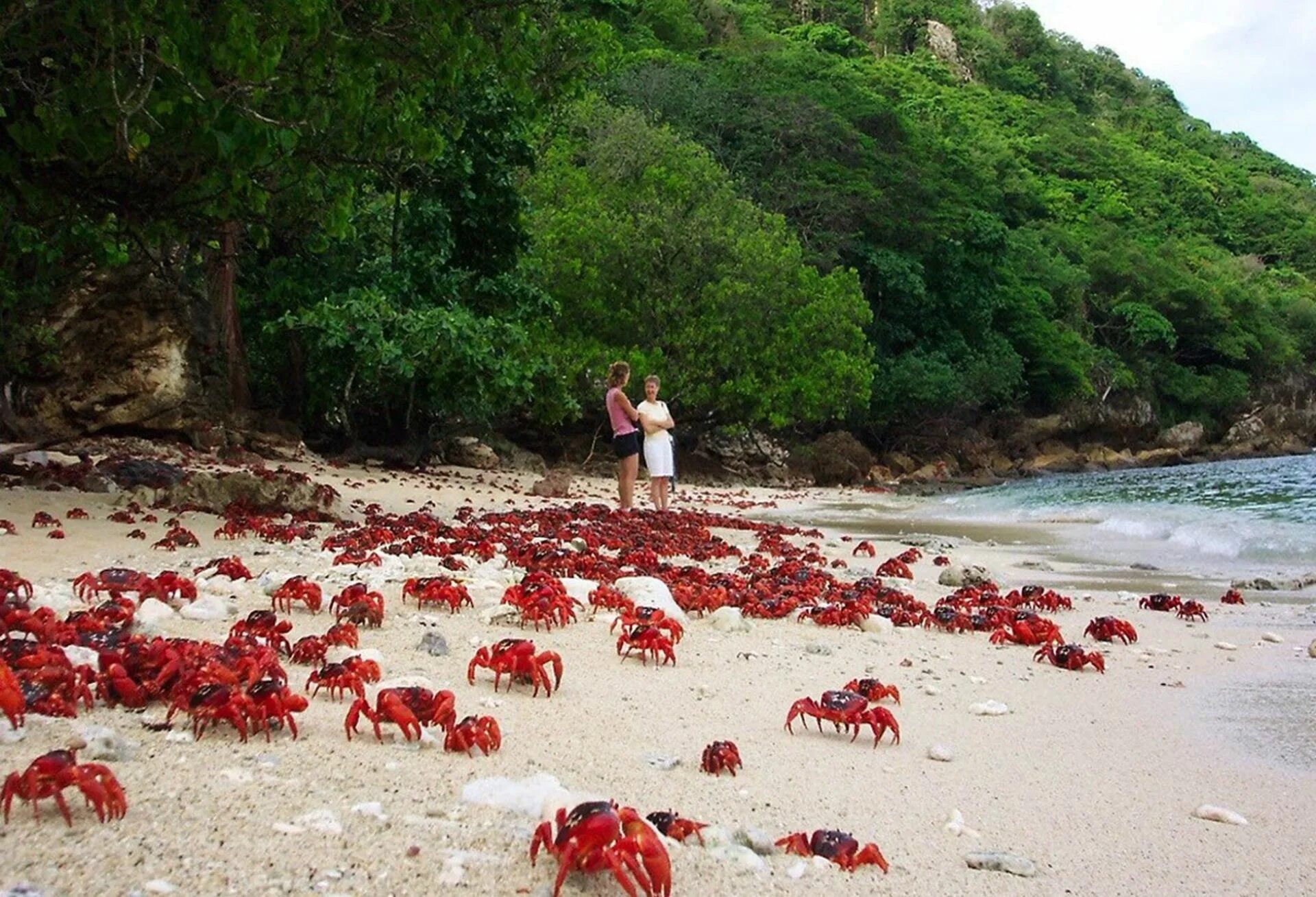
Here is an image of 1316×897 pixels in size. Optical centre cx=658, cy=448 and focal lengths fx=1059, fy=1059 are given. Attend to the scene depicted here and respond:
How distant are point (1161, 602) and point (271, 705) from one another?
22.7ft

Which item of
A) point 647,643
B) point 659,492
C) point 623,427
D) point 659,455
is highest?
point 623,427

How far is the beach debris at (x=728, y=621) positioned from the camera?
6155 mm

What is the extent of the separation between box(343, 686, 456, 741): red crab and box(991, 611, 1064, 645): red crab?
4164 mm

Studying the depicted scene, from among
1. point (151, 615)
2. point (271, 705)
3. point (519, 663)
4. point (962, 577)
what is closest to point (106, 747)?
point (271, 705)

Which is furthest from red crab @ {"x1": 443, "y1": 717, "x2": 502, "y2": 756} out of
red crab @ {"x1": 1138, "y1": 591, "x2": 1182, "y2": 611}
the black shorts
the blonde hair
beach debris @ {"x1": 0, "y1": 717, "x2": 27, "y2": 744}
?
the black shorts

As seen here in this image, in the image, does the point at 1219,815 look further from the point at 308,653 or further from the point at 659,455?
the point at 659,455

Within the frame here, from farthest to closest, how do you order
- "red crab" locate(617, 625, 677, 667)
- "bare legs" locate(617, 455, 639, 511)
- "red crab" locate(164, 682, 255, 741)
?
"bare legs" locate(617, 455, 639, 511), "red crab" locate(617, 625, 677, 667), "red crab" locate(164, 682, 255, 741)

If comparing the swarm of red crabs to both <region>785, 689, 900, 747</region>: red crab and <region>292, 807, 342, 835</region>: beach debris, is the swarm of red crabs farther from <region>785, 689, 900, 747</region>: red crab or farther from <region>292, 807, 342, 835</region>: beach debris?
<region>292, 807, 342, 835</region>: beach debris

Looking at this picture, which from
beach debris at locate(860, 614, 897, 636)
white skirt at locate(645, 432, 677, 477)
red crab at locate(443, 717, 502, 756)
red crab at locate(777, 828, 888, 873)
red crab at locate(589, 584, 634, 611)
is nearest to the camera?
red crab at locate(777, 828, 888, 873)

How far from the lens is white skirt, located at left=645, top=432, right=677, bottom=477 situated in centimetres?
1404

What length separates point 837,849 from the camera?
2.72 m

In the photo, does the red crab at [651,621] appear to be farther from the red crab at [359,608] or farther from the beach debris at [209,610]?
the beach debris at [209,610]

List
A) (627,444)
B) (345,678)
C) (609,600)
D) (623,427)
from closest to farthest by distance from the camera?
(345,678), (609,600), (623,427), (627,444)

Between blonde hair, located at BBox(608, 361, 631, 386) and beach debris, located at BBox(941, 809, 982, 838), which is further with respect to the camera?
blonde hair, located at BBox(608, 361, 631, 386)
